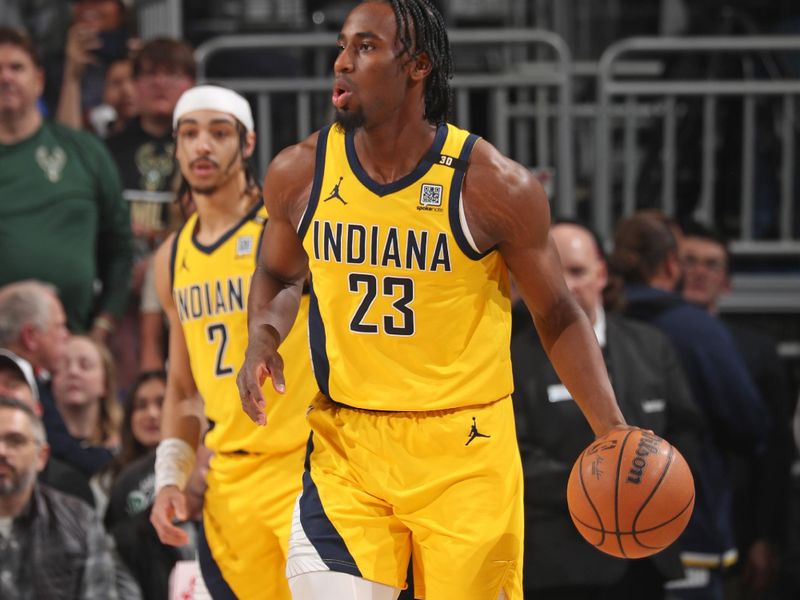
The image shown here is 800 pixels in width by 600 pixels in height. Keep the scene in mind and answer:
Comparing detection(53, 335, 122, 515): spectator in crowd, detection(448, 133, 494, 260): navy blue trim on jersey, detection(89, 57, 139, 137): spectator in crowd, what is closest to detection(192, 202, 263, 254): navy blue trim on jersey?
detection(448, 133, 494, 260): navy blue trim on jersey

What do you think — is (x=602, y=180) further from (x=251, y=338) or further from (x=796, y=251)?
(x=251, y=338)

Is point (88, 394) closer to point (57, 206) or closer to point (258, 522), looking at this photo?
point (57, 206)

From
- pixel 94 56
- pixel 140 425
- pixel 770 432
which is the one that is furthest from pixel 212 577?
pixel 94 56

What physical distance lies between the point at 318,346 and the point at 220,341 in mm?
834

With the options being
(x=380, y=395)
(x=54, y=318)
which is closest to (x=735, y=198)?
(x=54, y=318)

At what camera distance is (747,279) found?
8.45m

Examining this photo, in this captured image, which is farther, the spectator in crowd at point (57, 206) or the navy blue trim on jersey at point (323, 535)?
the spectator in crowd at point (57, 206)

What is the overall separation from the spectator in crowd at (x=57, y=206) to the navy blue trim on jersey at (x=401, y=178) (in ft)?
12.0

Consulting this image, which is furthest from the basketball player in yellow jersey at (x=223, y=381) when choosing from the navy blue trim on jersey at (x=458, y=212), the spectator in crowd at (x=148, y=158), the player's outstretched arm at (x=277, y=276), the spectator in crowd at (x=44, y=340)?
the spectator in crowd at (x=148, y=158)

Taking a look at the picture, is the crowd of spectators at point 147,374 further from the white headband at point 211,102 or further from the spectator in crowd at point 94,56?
the white headband at point 211,102

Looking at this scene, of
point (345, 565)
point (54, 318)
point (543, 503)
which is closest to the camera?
point (345, 565)

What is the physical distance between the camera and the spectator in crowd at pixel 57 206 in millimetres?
7297

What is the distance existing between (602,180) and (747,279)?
3.36 feet

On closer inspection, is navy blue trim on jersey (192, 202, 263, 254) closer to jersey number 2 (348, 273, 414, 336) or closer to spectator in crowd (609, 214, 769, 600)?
jersey number 2 (348, 273, 414, 336)
